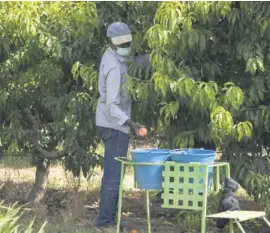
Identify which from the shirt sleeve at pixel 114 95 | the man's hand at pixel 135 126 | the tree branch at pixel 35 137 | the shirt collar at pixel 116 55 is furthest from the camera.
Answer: the tree branch at pixel 35 137

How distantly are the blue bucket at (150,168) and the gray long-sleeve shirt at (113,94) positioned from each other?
458 mm

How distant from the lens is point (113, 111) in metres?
6.82

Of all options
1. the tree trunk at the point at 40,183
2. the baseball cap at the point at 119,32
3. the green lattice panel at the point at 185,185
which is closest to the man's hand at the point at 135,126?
the green lattice panel at the point at 185,185

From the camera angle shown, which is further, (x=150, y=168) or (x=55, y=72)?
(x=55, y=72)

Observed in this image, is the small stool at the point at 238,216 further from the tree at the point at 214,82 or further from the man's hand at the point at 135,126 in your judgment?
the man's hand at the point at 135,126

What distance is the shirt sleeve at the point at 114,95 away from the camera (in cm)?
681

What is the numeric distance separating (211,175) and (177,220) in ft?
5.25

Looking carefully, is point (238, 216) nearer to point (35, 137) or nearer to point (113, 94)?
point (113, 94)

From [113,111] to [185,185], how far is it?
1.02m

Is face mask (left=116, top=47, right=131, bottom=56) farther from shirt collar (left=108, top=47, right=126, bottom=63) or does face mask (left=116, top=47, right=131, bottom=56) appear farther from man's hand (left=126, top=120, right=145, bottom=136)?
man's hand (left=126, top=120, right=145, bottom=136)

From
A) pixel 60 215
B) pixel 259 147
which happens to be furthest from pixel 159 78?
pixel 60 215

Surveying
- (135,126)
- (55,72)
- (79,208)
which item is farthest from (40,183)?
(135,126)

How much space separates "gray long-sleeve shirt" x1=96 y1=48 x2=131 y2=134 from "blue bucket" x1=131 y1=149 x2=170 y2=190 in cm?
46

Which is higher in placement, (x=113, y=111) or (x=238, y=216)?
(x=113, y=111)
